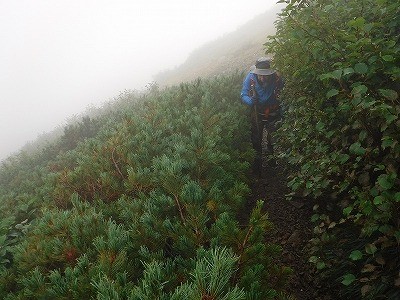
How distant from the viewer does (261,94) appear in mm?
6969

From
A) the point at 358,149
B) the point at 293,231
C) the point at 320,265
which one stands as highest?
the point at 358,149

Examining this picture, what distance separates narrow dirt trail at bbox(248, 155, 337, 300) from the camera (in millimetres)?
3797

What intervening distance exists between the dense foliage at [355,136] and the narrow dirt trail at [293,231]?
32cm

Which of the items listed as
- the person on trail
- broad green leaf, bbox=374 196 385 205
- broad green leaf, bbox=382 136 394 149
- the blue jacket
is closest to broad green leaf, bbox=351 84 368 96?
broad green leaf, bbox=382 136 394 149

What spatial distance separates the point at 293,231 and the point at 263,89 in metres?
3.46

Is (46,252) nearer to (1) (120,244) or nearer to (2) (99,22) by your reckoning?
(1) (120,244)

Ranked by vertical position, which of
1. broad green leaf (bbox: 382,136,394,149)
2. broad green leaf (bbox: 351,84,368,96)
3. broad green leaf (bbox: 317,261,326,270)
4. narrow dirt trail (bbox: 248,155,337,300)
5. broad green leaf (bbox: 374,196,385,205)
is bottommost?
narrow dirt trail (bbox: 248,155,337,300)

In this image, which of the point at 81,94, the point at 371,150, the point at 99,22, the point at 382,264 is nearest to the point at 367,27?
the point at 371,150

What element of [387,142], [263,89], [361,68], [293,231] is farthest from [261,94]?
[387,142]

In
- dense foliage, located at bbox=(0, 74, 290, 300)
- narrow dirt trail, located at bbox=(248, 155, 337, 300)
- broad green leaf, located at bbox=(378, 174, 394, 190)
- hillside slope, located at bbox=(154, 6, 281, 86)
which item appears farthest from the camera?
hillside slope, located at bbox=(154, 6, 281, 86)

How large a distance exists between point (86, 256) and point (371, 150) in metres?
2.78

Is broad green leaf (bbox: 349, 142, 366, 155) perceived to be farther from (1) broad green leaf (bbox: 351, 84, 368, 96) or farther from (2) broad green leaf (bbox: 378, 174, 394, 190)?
(1) broad green leaf (bbox: 351, 84, 368, 96)

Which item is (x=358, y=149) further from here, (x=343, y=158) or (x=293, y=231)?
(x=293, y=231)

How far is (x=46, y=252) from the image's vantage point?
260 centimetres
